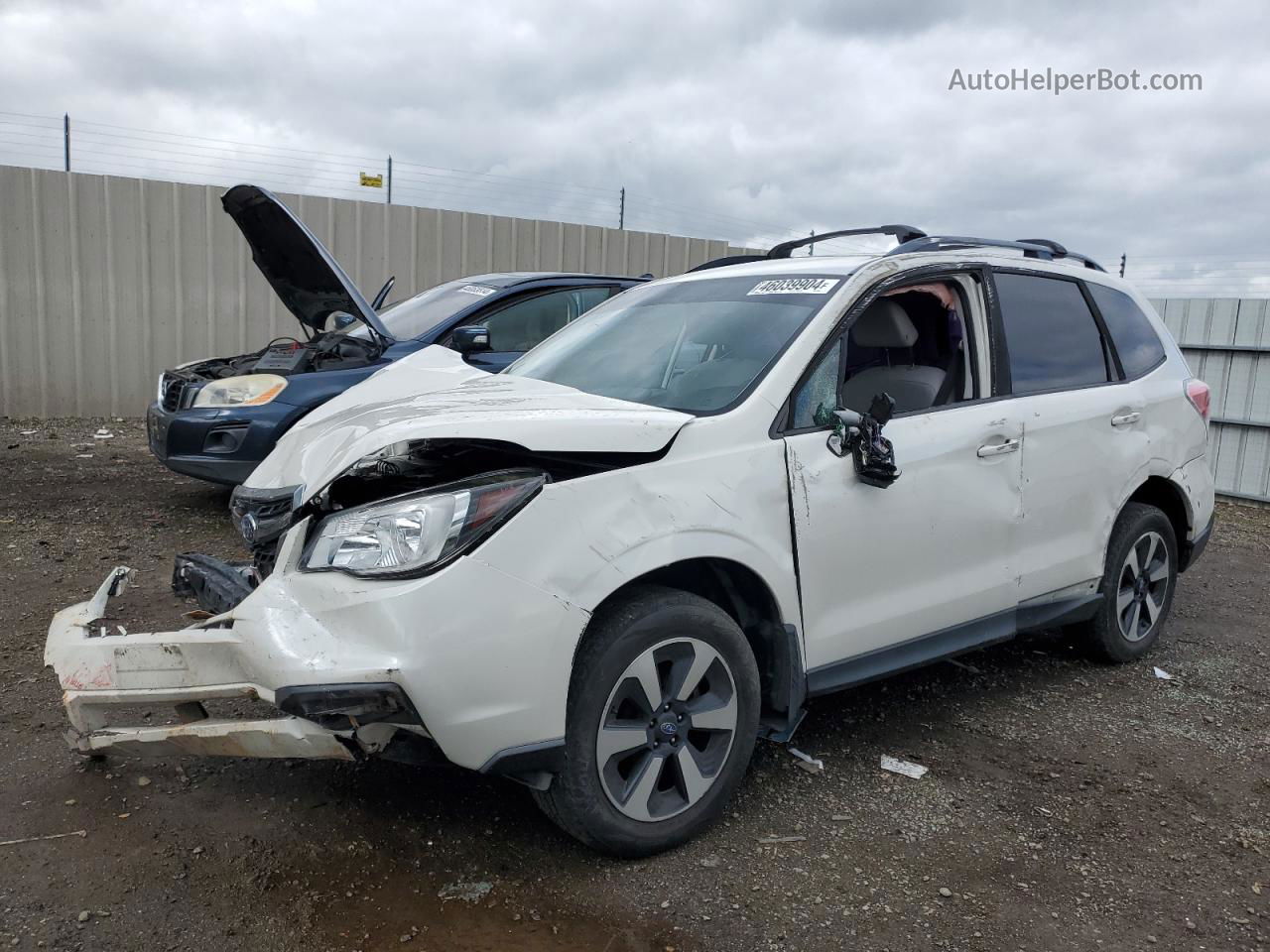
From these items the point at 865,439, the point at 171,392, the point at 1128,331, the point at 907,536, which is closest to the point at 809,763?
the point at 907,536

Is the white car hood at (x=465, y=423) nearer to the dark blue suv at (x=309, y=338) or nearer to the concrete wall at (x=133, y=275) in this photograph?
the dark blue suv at (x=309, y=338)

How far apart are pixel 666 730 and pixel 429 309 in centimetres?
466

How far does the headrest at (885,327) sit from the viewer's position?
3523mm

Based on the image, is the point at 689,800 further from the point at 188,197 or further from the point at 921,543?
the point at 188,197

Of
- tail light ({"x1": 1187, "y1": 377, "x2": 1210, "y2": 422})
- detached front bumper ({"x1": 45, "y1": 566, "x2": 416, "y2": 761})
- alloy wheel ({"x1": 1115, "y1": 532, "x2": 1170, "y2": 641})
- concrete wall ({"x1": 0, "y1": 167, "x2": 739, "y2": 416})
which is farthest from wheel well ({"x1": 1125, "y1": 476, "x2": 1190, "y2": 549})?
concrete wall ({"x1": 0, "y1": 167, "x2": 739, "y2": 416})

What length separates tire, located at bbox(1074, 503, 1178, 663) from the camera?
13.8 feet

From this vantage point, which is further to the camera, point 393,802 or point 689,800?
point 393,802

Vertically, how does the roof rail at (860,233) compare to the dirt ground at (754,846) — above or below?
above

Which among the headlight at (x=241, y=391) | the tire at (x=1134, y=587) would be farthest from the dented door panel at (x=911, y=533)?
the headlight at (x=241, y=391)

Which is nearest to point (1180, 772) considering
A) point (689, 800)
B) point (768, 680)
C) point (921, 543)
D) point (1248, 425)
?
point (921, 543)

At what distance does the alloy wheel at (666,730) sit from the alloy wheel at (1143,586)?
2344 millimetres

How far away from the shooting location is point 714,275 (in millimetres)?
3807

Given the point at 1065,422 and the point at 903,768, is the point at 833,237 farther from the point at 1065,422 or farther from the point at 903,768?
the point at 903,768

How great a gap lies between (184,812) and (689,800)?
1.48 m
